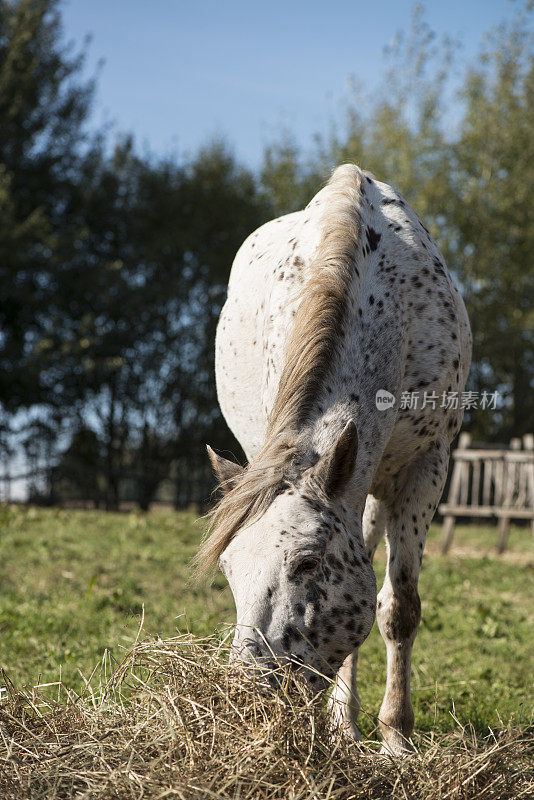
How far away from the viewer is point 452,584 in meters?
7.31

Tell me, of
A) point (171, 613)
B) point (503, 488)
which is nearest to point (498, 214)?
point (503, 488)

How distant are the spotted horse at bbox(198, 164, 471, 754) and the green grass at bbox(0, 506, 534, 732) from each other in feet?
0.99

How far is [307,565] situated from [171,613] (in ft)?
10.00

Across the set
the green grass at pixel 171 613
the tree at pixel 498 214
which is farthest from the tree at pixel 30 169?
the tree at pixel 498 214

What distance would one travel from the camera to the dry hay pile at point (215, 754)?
6.35 ft

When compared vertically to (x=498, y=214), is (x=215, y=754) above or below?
below

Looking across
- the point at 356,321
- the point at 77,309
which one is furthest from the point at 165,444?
the point at 356,321

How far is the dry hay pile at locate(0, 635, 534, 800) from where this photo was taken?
76.2 inches

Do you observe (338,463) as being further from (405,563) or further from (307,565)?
(405,563)

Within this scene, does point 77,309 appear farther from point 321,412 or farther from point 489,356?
point 321,412

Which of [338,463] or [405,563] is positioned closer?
[338,463]

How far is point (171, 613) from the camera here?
503cm
